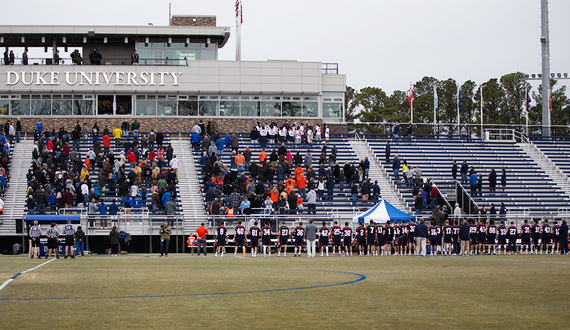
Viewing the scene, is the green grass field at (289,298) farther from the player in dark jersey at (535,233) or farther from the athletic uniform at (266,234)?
the player in dark jersey at (535,233)

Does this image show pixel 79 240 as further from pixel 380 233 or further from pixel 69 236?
pixel 380 233

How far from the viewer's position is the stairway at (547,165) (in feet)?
132

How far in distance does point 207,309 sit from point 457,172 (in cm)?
3160

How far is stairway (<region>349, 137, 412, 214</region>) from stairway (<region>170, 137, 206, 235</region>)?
10.3 meters

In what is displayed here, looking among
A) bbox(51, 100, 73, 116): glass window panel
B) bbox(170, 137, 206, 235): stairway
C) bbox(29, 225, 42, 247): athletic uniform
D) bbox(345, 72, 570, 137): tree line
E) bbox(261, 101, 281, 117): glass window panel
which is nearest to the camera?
bbox(29, 225, 42, 247): athletic uniform

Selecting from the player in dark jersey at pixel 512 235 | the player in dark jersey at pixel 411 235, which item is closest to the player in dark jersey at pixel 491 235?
the player in dark jersey at pixel 512 235

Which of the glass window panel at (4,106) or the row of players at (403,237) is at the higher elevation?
the glass window panel at (4,106)

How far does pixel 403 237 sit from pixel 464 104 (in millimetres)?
53614

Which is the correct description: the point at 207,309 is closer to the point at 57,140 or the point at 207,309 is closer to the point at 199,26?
the point at 57,140

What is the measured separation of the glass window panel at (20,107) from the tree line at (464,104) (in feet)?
124

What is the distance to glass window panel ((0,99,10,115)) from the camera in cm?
4328

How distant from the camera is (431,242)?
91.7 feet

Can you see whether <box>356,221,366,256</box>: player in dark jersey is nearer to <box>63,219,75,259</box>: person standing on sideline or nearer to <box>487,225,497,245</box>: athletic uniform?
<box>487,225,497,245</box>: athletic uniform

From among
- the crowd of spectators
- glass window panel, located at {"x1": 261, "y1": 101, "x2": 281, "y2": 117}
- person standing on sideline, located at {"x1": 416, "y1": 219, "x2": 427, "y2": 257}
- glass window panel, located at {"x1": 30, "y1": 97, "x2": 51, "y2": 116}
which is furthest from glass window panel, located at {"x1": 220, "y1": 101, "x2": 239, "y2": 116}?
person standing on sideline, located at {"x1": 416, "y1": 219, "x2": 427, "y2": 257}
